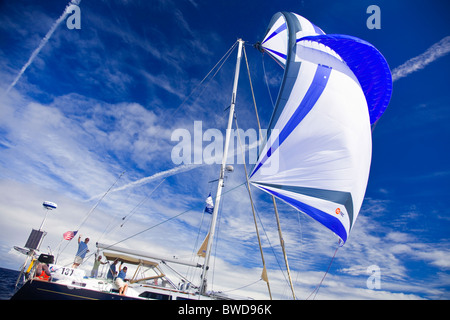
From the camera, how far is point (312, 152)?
6.82 metres

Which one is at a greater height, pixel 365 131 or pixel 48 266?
pixel 365 131

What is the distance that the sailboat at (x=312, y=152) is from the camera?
675 centimetres

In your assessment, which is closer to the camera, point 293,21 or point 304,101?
point 304,101

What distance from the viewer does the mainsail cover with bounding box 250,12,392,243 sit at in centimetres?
678

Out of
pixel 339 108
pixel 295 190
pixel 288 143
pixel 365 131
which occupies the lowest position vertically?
pixel 295 190

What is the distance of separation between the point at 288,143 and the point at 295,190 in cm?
154

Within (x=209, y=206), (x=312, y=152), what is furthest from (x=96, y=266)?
(x=312, y=152)

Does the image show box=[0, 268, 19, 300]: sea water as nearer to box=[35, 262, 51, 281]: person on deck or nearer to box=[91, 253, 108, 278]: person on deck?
box=[91, 253, 108, 278]: person on deck

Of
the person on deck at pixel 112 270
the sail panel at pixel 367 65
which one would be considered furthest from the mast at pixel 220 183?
the person on deck at pixel 112 270

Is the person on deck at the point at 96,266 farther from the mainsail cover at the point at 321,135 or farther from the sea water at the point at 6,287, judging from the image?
the sea water at the point at 6,287
